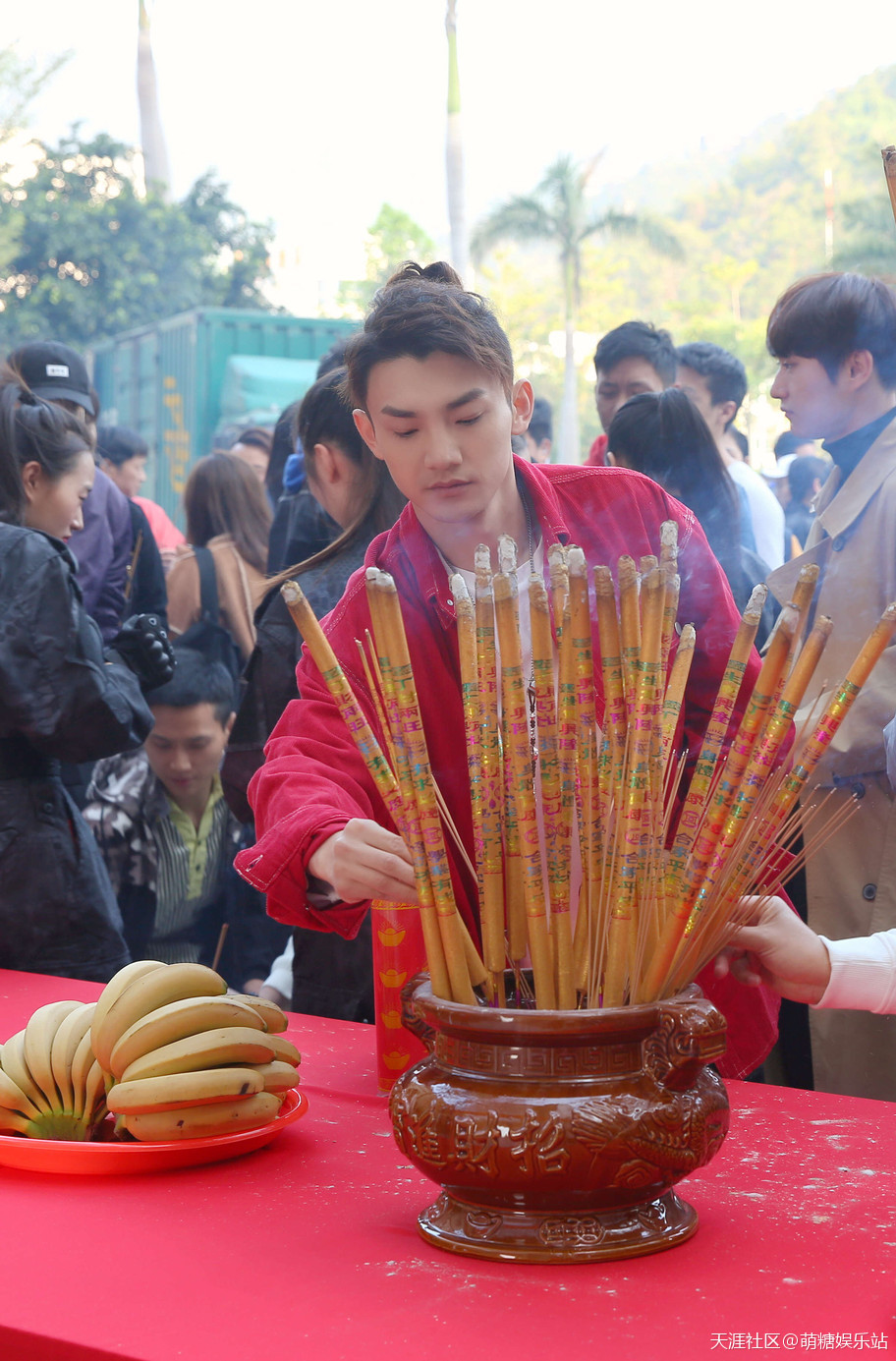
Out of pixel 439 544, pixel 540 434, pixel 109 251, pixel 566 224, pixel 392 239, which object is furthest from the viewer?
pixel 392 239

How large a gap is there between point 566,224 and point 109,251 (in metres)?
4.28

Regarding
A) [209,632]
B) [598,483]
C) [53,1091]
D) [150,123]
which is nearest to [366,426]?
[598,483]

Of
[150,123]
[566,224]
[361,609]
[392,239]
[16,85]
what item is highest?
[150,123]

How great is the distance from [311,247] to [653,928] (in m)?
10.6

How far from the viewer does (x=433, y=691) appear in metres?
1.31

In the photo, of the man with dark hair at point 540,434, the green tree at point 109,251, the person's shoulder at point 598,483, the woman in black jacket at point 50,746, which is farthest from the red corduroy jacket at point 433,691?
the green tree at point 109,251

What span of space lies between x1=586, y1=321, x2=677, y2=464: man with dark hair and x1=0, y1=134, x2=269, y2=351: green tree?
318 inches

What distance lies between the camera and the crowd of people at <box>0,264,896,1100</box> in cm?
124

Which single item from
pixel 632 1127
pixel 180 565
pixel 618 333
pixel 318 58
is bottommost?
pixel 632 1127

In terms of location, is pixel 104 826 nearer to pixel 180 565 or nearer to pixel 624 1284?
pixel 180 565

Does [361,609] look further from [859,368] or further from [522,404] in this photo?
[859,368]

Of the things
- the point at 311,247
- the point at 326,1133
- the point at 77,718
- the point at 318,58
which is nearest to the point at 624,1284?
the point at 326,1133

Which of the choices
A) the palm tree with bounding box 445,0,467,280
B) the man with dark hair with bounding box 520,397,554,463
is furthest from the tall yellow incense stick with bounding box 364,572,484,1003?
the palm tree with bounding box 445,0,467,280

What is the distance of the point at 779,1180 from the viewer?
0.99m
